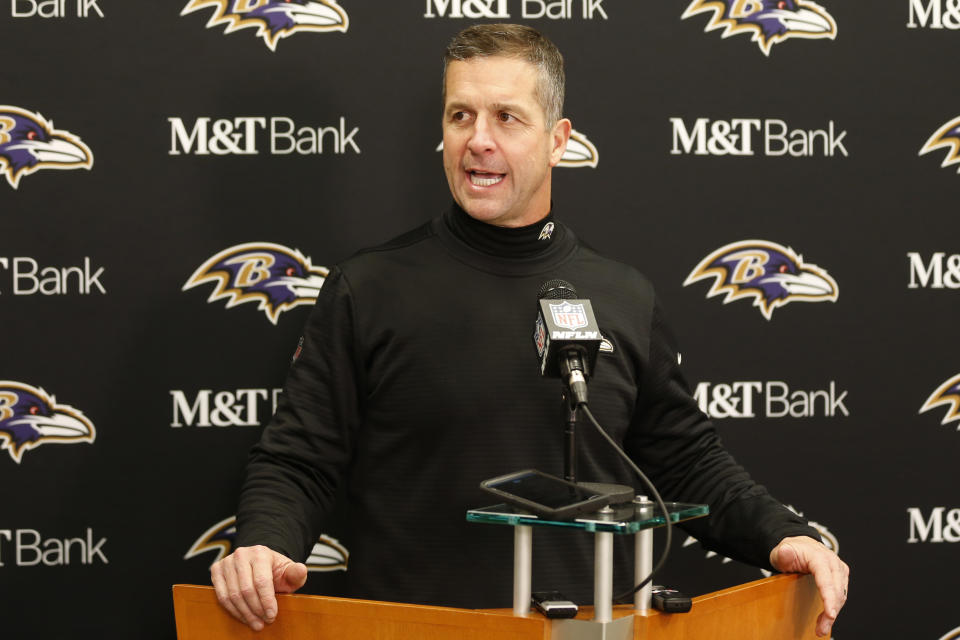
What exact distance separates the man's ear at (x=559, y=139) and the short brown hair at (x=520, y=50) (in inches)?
1.5

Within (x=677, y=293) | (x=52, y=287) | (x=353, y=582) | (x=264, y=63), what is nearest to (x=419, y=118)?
(x=264, y=63)

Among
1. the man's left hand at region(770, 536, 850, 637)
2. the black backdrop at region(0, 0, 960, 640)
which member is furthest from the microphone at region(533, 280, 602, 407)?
the black backdrop at region(0, 0, 960, 640)

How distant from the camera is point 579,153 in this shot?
236cm

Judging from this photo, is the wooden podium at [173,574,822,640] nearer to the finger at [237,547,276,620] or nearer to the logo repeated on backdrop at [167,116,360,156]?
the finger at [237,547,276,620]

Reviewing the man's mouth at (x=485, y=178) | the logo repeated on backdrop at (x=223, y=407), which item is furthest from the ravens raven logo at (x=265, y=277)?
the man's mouth at (x=485, y=178)

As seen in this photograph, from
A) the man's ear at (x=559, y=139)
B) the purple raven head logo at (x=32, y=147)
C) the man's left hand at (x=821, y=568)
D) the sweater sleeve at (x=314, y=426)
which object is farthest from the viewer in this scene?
the purple raven head logo at (x=32, y=147)

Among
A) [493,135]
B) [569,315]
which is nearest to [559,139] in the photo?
[493,135]

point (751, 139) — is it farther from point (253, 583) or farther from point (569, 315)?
point (253, 583)

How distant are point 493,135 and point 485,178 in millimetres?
83

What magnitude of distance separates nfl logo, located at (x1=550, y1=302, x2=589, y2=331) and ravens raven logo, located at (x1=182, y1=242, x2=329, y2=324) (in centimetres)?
114

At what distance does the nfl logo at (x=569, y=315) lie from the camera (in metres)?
1.24

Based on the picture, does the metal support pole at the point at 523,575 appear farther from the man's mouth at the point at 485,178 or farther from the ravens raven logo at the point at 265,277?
the ravens raven logo at the point at 265,277

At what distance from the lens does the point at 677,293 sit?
2.40 meters

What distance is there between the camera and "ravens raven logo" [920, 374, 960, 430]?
247 cm
